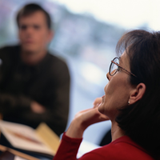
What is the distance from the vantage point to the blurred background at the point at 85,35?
219 centimetres

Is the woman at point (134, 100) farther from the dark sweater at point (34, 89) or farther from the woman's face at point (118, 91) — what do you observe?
the dark sweater at point (34, 89)

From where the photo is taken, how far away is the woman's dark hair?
73cm

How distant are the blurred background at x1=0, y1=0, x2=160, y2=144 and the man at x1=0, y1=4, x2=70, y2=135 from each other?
0.30 ft

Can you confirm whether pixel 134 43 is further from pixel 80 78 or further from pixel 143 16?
pixel 80 78

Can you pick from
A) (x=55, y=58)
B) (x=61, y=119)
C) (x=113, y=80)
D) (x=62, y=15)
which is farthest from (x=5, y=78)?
(x=113, y=80)

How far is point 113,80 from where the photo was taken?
2.75 ft

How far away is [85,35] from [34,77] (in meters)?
0.72

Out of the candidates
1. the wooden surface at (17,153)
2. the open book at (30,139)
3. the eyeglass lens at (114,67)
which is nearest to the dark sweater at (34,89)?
the open book at (30,139)

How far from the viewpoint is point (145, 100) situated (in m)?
0.74

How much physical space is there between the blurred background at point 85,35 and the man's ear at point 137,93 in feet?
4.69

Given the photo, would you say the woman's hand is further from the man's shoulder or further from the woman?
the man's shoulder

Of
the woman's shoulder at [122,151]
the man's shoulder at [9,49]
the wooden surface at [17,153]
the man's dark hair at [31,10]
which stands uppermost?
the man's dark hair at [31,10]

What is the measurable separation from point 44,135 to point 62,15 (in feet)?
4.57

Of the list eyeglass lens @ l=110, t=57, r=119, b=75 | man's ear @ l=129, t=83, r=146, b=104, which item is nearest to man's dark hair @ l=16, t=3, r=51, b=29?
eyeglass lens @ l=110, t=57, r=119, b=75
